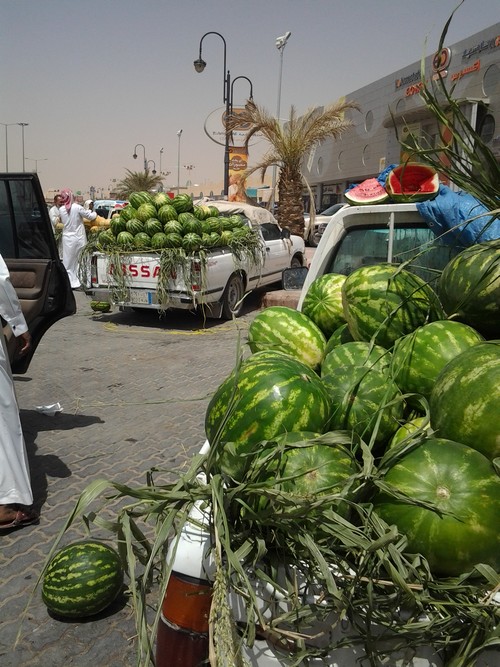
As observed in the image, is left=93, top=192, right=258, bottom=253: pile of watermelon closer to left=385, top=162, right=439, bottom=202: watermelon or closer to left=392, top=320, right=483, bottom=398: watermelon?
left=385, top=162, right=439, bottom=202: watermelon

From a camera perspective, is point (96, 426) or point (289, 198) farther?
point (289, 198)

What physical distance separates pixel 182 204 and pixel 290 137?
798cm

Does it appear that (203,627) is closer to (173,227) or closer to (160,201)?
(173,227)

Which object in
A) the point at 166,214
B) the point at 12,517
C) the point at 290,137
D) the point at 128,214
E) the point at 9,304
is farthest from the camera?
the point at 290,137

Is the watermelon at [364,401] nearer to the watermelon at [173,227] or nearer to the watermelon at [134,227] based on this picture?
the watermelon at [173,227]

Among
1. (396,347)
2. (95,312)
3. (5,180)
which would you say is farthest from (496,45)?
(396,347)

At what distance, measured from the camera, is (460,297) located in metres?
2.41

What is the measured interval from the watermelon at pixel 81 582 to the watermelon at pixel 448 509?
216cm

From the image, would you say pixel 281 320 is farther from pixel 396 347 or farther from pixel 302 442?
pixel 302 442

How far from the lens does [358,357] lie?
7.16ft

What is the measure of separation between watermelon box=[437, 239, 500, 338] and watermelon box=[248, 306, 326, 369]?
65 centimetres

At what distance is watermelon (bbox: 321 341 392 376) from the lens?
2131mm

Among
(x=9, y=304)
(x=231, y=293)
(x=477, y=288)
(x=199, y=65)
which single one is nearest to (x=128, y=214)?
(x=231, y=293)

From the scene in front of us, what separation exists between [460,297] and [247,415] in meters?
1.20
